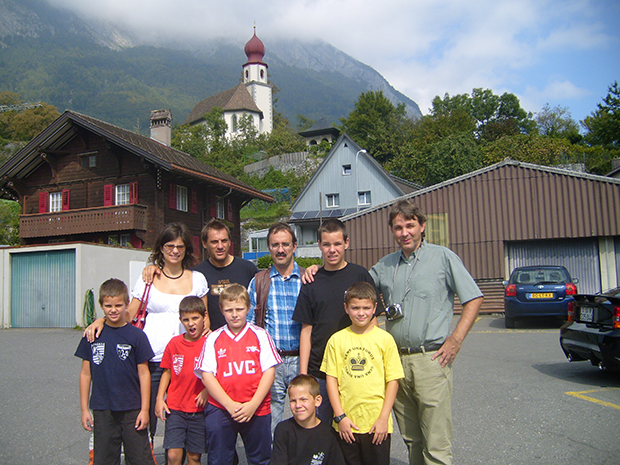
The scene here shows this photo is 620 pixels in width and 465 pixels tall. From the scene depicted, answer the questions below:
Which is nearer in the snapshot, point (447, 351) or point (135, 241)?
point (447, 351)

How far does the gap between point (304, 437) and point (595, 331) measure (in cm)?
515

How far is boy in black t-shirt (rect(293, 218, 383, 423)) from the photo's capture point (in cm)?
371

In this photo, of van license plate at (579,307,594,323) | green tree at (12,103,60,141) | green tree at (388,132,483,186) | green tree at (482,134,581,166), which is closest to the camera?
van license plate at (579,307,594,323)

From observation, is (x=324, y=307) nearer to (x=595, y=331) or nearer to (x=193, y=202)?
(x=595, y=331)

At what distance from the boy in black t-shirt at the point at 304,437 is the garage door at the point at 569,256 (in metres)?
18.4

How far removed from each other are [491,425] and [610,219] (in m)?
16.4

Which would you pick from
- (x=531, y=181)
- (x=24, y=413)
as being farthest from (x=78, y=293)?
(x=531, y=181)

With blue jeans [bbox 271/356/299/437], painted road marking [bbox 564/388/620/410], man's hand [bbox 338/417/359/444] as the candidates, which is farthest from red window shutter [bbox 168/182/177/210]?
man's hand [bbox 338/417/359/444]

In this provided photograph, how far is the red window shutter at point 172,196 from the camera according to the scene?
2644 centimetres

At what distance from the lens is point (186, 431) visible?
380 centimetres

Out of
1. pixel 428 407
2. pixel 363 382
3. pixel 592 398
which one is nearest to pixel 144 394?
pixel 363 382

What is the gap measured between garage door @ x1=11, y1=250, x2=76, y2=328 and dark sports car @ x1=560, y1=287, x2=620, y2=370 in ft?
47.1

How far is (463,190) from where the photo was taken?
2067 cm

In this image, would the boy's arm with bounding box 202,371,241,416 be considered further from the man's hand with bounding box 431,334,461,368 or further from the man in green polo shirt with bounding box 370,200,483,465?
the man's hand with bounding box 431,334,461,368
